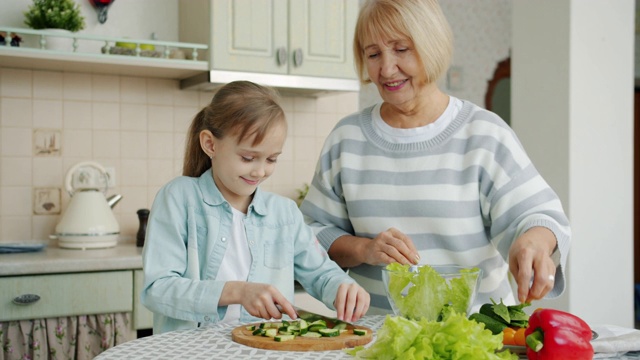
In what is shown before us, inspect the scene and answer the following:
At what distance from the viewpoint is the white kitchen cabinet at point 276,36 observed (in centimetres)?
293

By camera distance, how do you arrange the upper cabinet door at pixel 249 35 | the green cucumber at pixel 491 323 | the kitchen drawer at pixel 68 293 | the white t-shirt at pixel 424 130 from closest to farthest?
the green cucumber at pixel 491 323 → the white t-shirt at pixel 424 130 → the kitchen drawer at pixel 68 293 → the upper cabinet door at pixel 249 35

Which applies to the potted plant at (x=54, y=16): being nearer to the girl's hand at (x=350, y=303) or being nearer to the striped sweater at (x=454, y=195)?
the striped sweater at (x=454, y=195)

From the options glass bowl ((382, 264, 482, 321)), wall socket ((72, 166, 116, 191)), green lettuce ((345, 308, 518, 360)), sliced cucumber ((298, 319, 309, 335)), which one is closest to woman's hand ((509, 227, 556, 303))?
glass bowl ((382, 264, 482, 321))

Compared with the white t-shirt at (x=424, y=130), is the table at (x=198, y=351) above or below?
below

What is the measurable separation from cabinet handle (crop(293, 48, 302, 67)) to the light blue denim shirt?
146cm

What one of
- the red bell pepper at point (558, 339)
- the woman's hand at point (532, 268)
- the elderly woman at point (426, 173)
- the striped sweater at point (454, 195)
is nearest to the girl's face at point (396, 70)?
the elderly woman at point (426, 173)

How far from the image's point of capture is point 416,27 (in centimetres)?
158

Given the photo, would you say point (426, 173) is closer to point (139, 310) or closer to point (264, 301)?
point (264, 301)

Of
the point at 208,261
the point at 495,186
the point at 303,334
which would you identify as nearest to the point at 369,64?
the point at 495,186

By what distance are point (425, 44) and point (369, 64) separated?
0.13m

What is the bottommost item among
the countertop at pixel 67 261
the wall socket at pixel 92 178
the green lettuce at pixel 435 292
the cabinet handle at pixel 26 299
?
the cabinet handle at pixel 26 299

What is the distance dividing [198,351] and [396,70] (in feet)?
2.39

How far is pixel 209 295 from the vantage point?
1393mm

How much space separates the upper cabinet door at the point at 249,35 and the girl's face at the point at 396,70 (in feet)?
4.54
